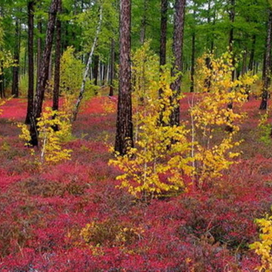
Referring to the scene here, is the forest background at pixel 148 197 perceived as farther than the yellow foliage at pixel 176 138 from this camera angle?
No

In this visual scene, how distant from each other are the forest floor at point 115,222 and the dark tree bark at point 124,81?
4.62 ft

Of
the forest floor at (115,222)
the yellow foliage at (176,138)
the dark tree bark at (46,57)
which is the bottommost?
the forest floor at (115,222)

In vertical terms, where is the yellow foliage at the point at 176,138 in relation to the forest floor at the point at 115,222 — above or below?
above

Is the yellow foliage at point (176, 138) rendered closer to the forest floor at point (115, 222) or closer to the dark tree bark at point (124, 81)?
the forest floor at point (115, 222)

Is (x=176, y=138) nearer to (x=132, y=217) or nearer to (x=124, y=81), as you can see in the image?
(x=132, y=217)

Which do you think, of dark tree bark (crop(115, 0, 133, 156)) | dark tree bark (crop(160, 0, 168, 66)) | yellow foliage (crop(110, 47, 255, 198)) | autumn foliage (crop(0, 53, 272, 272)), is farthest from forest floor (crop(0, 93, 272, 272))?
dark tree bark (crop(160, 0, 168, 66))

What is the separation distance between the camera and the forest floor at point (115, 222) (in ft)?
17.0

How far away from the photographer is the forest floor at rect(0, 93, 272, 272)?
17.0 ft

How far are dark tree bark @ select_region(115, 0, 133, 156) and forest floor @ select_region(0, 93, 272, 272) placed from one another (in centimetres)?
141

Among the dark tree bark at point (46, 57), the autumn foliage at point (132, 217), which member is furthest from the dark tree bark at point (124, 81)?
the dark tree bark at point (46, 57)

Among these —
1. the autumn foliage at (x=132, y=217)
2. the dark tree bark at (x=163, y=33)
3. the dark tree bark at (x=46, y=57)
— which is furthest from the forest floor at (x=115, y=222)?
the dark tree bark at (x=163, y=33)

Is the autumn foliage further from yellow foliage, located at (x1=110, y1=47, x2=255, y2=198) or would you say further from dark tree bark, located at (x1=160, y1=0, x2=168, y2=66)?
dark tree bark, located at (x1=160, y1=0, x2=168, y2=66)

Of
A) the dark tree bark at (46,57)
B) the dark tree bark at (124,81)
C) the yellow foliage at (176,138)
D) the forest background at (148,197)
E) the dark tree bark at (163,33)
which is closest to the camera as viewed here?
the forest background at (148,197)

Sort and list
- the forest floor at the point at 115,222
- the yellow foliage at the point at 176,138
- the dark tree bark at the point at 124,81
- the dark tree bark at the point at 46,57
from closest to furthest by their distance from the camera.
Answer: the forest floor at the point at 115,222 → the yellow foliage at the point at 176,138 → the dark tree bark at the point at 124,81 → the dark tree bark at the point at 46,57
